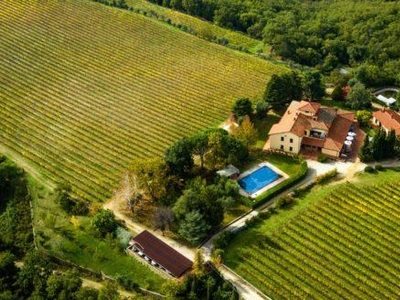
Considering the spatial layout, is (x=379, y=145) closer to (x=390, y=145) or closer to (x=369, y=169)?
(x=390, y=145)

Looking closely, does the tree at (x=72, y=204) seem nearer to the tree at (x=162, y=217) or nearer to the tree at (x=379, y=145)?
the tree at (x=162, y=217)

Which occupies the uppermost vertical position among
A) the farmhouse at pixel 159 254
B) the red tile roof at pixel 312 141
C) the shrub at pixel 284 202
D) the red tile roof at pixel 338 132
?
the red tile roof at pixel 338 132

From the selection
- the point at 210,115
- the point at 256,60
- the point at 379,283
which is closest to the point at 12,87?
the point at 210,115

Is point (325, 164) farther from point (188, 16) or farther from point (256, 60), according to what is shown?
point (188, 16)

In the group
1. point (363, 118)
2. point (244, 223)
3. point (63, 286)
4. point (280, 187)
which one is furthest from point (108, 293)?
point (363, 118)

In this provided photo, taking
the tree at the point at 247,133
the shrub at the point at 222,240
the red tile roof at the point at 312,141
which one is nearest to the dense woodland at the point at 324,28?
the red tile roof at the point at 312,141

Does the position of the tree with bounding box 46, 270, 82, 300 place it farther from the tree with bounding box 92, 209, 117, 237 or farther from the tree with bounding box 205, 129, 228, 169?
the tree with bounding box 205, 129, 228, 169
